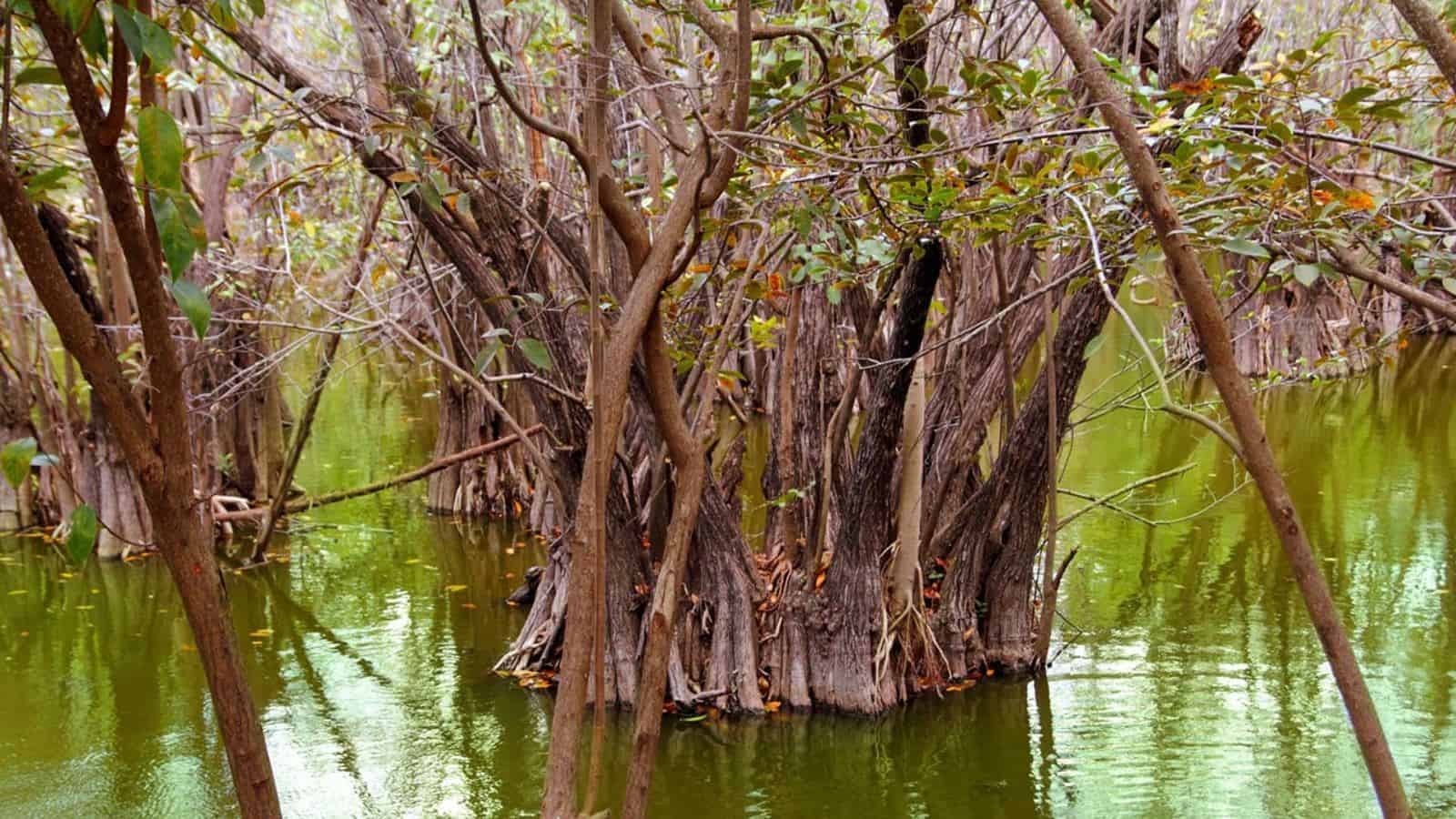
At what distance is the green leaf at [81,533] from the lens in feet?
5.58

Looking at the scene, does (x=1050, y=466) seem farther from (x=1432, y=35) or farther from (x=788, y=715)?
(x=1432, y=35)

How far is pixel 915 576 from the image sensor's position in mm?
5918

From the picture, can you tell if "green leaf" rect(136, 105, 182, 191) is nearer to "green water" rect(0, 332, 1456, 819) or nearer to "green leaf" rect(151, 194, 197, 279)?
"green leaf" rect(151, 194, 197, 279)

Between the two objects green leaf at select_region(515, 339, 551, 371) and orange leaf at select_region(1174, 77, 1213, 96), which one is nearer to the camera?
orange leaf at select_region(1174, 77, 1213, 96)

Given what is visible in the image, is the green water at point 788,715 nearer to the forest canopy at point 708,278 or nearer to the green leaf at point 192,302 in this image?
the forest canopy at point 708,278

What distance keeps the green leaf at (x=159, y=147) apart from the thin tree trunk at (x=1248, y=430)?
4.71ft

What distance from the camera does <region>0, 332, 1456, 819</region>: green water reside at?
16.8ft

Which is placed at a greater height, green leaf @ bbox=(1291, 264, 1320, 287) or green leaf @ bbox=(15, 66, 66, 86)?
green leaf @ bbox=(15, 66, 66, 86)

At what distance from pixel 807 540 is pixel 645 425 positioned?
0.95 meters

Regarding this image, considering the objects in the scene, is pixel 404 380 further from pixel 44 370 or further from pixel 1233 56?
pixel 1233 56

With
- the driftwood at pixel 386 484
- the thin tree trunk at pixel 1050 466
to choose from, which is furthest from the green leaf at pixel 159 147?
the driftwood at pixel 386 484

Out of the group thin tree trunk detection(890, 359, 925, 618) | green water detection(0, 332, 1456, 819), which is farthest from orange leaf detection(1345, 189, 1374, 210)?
thin tree trunk detection(890, 359, 925, 618)

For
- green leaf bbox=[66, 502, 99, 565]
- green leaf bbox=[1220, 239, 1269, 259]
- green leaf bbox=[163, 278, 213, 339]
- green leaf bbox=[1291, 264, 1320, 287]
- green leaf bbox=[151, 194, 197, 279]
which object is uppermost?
green leaf bbox=[1220, 239, 1269, 259]

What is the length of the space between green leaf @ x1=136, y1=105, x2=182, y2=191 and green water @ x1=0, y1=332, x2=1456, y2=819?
3904 mm
